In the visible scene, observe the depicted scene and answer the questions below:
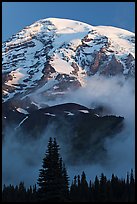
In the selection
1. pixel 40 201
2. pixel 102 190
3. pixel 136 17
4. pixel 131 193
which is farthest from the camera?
pixel 131 193

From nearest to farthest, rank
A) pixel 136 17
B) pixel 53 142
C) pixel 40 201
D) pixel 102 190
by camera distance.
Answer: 1. pixel 136 17
2. pixel 40 201
3. pixel 53 142
4. pixel 102 190

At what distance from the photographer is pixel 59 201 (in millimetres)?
27734

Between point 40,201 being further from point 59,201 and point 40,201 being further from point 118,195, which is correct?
point 118,195

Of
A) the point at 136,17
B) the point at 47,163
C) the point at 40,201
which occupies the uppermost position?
the point at 136,17

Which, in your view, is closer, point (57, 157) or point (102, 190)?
point (57, 157)

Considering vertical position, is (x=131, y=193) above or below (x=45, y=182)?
above

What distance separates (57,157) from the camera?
94.5 feet

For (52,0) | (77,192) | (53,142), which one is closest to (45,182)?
(53,142)

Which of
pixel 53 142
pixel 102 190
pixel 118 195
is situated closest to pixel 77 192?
pixel 118 195

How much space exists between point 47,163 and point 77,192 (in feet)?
242

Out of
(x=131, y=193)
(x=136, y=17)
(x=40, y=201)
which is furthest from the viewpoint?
(x=131, y=193)

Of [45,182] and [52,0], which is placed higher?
[52,0]

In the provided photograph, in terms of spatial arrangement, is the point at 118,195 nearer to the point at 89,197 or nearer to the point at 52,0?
the point at 89,197

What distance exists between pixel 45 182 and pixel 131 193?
247ft
